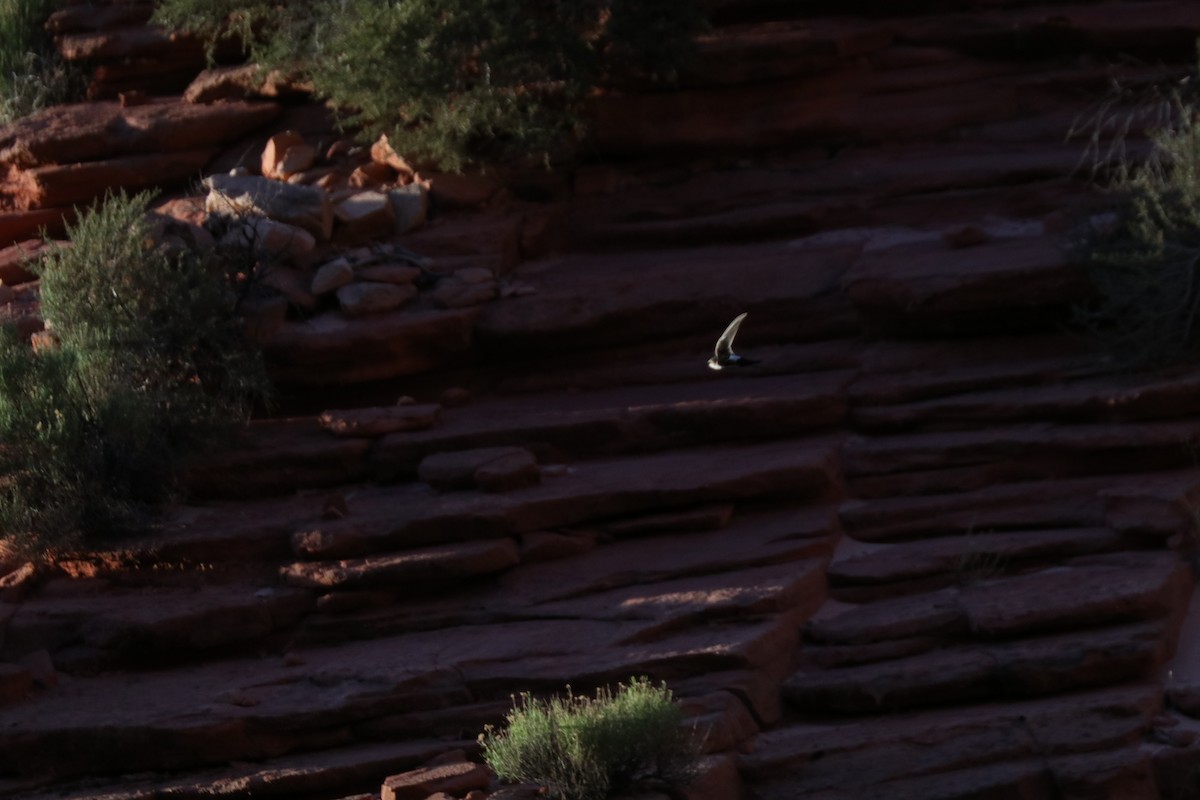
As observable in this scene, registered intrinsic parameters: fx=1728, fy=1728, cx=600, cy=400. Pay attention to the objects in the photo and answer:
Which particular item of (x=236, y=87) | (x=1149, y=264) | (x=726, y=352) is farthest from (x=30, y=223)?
(x=1149, y=264)

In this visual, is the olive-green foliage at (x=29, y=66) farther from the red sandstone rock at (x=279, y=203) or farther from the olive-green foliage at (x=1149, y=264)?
the olive-green foliage at (x=1149, y=264)

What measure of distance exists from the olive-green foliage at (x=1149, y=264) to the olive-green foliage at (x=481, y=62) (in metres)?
3.64

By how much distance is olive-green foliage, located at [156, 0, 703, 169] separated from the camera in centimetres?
1185

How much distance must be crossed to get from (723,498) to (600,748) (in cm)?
258

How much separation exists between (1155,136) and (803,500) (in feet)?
10.8

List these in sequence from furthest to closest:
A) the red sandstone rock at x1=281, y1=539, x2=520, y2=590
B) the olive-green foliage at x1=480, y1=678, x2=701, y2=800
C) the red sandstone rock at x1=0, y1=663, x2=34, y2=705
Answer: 1. the red sandstone rock at x1=281, y1=539, x2=520, y2=590
2. the red sandstone rock at x1=0, y1=663, x2=34, y2=705
3. the olive-green foliage at x1=480, y1=678, x2=701, y2=800

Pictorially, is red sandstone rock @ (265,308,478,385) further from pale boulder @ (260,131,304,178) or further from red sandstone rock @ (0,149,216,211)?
red sandstone rock @ (0,149,216,211)

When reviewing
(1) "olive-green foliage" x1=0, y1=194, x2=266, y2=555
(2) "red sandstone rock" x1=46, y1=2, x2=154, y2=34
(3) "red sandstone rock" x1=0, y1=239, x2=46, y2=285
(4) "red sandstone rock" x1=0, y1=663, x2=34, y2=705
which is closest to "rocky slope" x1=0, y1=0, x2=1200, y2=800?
(4) "red sandstone rock" x1=0, y1=663, x2=34, y2=705

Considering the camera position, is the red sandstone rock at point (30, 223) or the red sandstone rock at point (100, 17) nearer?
the red sandstone rock at point (30, 223)

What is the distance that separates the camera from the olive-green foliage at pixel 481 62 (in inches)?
467

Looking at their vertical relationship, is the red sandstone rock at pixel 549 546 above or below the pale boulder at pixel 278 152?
below

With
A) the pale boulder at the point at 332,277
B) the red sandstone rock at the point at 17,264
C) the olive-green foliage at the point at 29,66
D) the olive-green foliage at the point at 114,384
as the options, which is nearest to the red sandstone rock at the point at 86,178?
the red sandstone rock at the point at 17,264

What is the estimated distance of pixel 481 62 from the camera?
472 inches

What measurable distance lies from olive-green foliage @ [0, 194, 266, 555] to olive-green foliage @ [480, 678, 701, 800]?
3551mm
